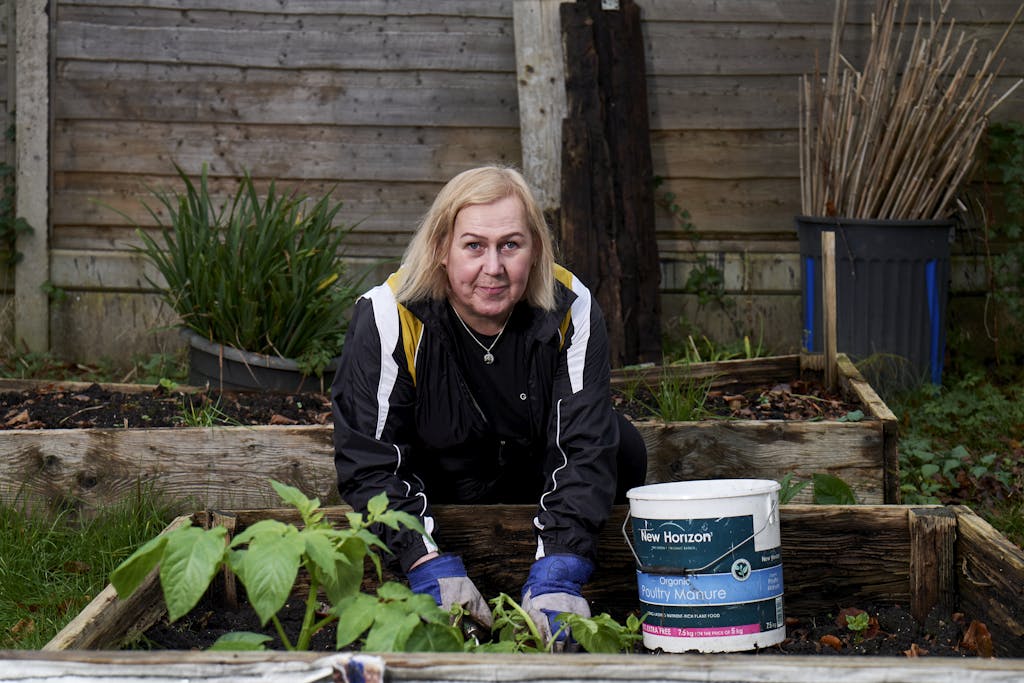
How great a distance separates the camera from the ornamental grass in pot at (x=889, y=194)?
188 inches

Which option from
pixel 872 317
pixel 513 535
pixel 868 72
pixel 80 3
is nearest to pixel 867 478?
pixel 513 535

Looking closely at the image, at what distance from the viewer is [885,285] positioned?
4.88 metres

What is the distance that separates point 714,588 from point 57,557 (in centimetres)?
167

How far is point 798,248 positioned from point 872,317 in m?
0.78

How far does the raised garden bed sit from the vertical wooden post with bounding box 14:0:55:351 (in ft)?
11.4

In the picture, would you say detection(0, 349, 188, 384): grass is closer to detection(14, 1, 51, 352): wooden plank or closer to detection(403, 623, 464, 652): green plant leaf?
detection(14, 1, 51, 352): wooden plank

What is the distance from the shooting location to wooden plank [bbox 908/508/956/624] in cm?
231

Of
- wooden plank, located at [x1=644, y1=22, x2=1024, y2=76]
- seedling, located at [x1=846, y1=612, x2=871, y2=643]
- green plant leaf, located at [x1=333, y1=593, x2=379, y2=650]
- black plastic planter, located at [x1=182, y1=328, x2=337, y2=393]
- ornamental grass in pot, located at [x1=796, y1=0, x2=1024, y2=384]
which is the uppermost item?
wooden plank, located at [x1=644, y1=22, x2=1024, y2=76]

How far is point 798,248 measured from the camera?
559cm

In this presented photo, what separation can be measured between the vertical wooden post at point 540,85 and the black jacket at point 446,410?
243cm

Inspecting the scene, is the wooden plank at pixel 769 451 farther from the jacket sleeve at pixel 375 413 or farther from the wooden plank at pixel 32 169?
the wooden plank at pixel 32 169

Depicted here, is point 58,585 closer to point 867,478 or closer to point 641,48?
point 867,478

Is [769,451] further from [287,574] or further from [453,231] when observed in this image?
[287,574]

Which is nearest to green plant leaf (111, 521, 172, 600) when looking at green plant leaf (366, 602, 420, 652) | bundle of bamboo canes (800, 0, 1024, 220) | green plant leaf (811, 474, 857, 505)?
green plant leaf (366, 602, 420, 652)
